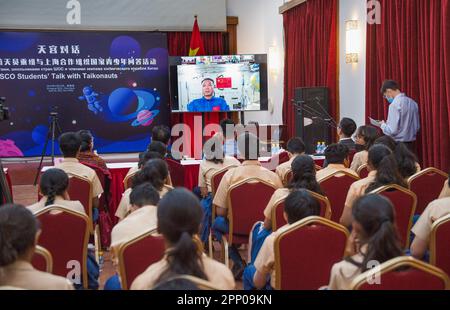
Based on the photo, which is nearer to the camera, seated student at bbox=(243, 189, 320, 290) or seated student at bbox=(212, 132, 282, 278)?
seated student at bbox=(243, 189, 320, 290)

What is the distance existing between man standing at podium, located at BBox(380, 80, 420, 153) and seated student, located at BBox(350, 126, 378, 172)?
0.82 m

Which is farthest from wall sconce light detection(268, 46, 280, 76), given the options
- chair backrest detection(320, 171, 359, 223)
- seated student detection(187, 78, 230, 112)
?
chair backrest detection(320, 171, 359, 223)

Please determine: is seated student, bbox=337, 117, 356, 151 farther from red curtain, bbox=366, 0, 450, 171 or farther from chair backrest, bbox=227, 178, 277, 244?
chair backrest, bbox=227, 178, 277, 244

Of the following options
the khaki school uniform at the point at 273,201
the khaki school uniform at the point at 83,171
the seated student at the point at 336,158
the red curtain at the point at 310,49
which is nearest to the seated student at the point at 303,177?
the khaki school uniform at the point at 273,201

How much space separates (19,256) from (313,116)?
6.27 m

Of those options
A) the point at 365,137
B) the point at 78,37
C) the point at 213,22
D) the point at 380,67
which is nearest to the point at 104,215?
the point at 365,137

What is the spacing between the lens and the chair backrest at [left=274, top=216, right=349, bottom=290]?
234 centimetres

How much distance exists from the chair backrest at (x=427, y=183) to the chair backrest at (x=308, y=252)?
1449 millimetres

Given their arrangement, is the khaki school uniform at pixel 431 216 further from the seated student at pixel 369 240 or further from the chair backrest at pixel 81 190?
the chair backrest at pixel 81 190

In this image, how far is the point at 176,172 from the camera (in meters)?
5.05

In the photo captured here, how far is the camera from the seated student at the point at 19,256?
1.73 meters

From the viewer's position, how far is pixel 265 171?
398 centimetres

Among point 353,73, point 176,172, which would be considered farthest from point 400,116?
point 176,172
